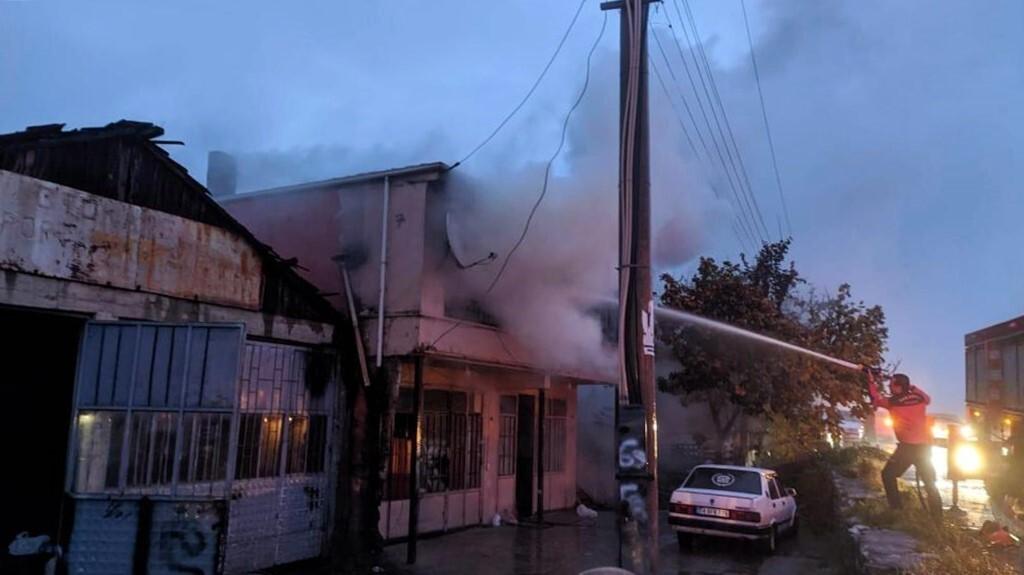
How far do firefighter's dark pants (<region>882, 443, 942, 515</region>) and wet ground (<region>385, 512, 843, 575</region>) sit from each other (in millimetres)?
1235

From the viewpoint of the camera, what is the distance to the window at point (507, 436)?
1544cm

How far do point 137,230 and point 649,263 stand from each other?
5.70 metres

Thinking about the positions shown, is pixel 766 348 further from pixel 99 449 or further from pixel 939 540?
pixel 99 449

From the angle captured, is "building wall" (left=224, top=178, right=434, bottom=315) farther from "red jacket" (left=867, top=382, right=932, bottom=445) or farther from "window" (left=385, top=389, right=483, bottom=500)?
"red jacket" (left=867, top=382, right=932, bottom=445)

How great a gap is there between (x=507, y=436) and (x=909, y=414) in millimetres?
8180

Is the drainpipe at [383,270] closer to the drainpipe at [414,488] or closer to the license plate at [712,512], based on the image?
the drainpipe at [414,488]

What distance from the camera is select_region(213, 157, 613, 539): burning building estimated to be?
37.9 ft

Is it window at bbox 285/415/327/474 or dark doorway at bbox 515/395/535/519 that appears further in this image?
dark doorway at bbox 515/395/535/519

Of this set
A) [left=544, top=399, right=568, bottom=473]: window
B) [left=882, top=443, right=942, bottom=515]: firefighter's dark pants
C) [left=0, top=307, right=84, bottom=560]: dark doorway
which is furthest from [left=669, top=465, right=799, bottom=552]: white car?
[left=0, top=307, right=84, bottom=560]: dark doorway

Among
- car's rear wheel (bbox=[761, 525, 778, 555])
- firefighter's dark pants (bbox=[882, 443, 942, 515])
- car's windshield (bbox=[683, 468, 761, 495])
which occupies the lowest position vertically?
car's rear wheel (bbox=[761, 525, 778, 555])

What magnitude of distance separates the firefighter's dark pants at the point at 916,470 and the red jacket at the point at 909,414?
100mm

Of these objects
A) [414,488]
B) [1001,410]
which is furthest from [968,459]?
[414,488]

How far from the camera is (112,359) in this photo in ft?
26.5

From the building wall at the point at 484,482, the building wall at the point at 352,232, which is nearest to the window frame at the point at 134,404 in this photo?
the building wall at the point at 352,232
